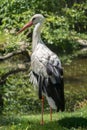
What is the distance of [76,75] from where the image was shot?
1208 inches

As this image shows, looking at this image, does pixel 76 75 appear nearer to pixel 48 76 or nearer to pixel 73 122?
pixel 73 122

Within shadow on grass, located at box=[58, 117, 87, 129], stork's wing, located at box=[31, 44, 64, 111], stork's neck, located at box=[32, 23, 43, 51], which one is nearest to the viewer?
stork's wing, located at box=[31, 44, 64, 111]

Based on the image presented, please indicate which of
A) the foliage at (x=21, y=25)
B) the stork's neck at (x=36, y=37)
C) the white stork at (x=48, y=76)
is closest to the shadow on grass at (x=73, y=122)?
the white stork at (x=48, y=76)

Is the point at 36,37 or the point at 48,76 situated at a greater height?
the point at 36,37

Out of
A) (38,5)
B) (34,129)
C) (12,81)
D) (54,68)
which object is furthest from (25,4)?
(34,129)

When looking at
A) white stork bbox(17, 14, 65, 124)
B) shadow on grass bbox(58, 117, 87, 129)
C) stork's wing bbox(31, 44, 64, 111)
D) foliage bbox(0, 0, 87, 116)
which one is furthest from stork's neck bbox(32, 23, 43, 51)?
foliage bbox(0, 0, 87, 116)

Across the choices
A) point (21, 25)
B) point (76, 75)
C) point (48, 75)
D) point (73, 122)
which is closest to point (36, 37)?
point (48, 75)

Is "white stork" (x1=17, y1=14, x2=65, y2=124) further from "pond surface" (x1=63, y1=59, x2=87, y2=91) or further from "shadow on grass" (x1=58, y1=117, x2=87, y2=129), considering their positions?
"pond surface" (x1=63, y1=59, x2=87, y2=91)

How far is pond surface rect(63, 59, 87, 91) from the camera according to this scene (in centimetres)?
2662

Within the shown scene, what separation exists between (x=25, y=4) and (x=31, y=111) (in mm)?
4678

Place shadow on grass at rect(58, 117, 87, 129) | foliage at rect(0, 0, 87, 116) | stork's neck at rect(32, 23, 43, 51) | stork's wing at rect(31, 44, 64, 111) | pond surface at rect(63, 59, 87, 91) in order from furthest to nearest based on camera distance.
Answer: pond surface at rect(63, 59, 87, 91)
foliage at rect(0, 0, 87, 116)
stork's neck at rect(32, 23, 43, 51)
shadow on grass at rect(58, 117, 87, 129)
stork's wing at rect(31, 44, 64, 111)

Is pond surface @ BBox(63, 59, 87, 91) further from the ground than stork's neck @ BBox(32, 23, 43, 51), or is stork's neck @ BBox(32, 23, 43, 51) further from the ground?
stork's neck @ BBox(32, 23, 43, 51)

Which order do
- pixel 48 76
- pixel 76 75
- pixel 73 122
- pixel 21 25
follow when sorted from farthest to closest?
1. pixel 76 75
2. pixel 21 25
3. pixel 73 122
4. pixel 48 76

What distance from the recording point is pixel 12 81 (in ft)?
68.8
